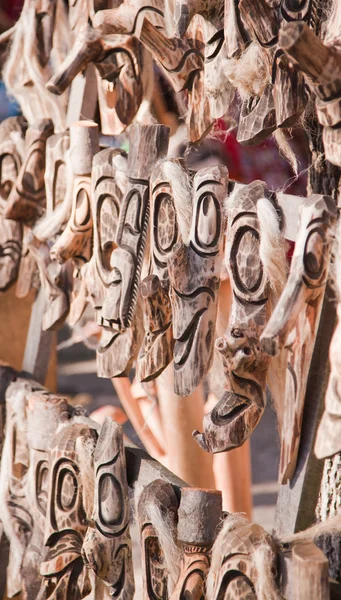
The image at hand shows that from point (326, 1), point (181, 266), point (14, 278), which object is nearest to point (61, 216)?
point (14, 278)

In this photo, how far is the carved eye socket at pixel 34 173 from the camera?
1.01 metres

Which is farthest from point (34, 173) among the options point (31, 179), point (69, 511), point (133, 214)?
point (69, 511)

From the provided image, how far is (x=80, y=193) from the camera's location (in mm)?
891

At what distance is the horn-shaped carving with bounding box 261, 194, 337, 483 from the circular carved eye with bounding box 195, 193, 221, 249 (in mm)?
120

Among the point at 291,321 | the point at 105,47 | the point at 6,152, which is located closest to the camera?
the point at 291,321

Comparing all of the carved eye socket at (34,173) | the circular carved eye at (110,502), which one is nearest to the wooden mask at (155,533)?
the circular carved eye at (110,502)

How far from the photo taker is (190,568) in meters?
0.63

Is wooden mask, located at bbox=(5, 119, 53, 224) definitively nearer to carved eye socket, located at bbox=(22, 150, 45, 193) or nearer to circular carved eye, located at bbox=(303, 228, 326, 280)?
carved eye socket, located at bbox=(22, 150, 45, 193)

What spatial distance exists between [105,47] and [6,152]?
0.91 feet

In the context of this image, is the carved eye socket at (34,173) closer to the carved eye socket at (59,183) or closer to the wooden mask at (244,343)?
the carved eye socket at (59,183)

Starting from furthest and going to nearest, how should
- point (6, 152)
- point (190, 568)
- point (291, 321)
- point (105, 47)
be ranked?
1. point (6, 152)
2. point (105, 47)
3. point (190, 568)
4. point (291, 321)

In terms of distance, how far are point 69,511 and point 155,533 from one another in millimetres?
179

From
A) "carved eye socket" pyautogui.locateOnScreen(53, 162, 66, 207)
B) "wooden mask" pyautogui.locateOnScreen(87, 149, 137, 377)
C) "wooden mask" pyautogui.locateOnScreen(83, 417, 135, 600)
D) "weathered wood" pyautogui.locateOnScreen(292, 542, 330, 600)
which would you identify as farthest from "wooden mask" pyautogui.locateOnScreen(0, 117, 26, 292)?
"weathered wood" pyautogui.locateOnScreen(292, 542, 330, 600)

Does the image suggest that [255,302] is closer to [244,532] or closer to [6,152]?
[244,532]
